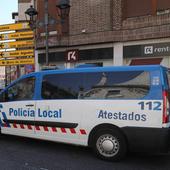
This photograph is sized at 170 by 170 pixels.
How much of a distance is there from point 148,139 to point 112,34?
357 inches

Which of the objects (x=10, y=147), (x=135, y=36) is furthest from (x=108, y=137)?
(x=135, y=36)

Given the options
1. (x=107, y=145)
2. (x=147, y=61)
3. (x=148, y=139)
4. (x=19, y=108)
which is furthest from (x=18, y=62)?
(x=148, y=139)

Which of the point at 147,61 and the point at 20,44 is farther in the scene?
the point at 20,44

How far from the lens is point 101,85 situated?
669 centimetres

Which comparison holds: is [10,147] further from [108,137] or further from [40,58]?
[40,58]

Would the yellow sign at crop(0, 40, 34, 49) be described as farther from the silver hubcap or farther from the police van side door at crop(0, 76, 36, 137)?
the silver hubcap

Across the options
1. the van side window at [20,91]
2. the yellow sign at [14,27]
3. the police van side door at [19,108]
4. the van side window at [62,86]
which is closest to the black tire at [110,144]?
the van side window at [62,86]

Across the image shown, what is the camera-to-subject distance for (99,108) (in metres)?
6.59

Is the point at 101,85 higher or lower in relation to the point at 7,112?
higher

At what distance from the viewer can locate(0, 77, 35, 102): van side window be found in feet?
25.2

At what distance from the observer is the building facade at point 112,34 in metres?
13.4

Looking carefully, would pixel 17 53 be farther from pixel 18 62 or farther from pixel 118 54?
pixel 118 54

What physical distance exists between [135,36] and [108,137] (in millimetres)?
8146

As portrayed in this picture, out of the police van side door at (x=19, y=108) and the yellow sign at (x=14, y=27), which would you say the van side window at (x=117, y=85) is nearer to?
the police van side door at (x=19, y=108)
